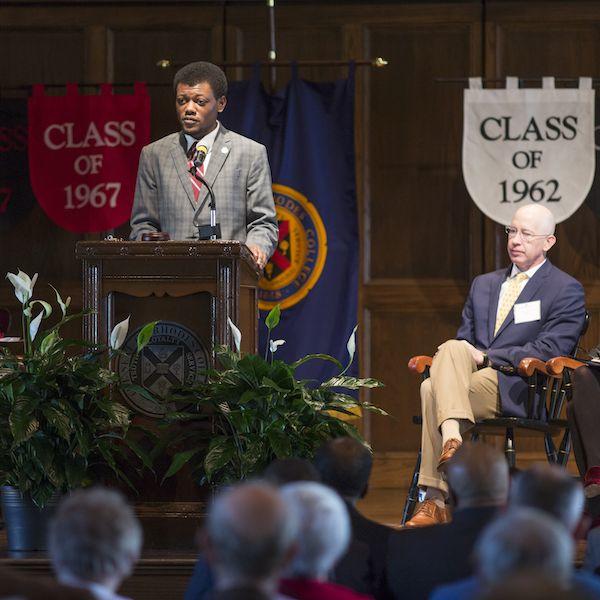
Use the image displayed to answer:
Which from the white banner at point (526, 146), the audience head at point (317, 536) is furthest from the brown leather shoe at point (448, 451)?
the audience head at point (317, 536)

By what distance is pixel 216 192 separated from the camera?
467cm

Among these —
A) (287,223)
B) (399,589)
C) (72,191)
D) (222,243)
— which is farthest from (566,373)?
(72,191)

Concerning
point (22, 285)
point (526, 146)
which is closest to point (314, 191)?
point (526, 146)

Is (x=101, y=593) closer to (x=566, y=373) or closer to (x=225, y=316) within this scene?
(x=225, y=316)

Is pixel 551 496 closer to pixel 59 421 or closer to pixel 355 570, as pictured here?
pixel 355 570

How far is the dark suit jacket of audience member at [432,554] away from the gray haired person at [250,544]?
74 cm

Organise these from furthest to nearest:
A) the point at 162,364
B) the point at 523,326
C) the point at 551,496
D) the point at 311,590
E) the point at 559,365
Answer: the point at 523,326
the point at 559,365
the point at 162,364
the point at 551,496
the point at 311,590

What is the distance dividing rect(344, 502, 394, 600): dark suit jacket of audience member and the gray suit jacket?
2.07 metres

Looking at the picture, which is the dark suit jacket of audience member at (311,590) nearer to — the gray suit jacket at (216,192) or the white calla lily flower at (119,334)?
the white calla lily flower at (119,334)

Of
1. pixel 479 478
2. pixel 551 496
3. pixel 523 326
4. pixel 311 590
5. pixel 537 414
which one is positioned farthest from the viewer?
pixel 523 326

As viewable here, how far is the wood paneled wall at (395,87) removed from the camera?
6.52m

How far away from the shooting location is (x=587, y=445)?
459cm

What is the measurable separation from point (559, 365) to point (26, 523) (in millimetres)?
2139

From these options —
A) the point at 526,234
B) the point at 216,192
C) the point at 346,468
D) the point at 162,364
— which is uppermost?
the point at 216,192
